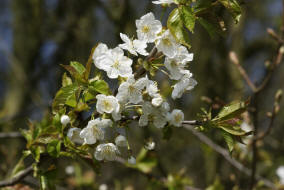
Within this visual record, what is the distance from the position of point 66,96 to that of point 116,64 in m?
0.19

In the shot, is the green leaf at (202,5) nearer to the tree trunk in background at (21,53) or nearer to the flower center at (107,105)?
the flower center at (107,105)

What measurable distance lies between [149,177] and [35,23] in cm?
265

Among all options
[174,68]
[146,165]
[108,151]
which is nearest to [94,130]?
[108,151]

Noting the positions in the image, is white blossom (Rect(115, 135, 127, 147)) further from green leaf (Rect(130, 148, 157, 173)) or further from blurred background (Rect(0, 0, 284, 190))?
blurred background (Rect(0, 0, 284, 190))

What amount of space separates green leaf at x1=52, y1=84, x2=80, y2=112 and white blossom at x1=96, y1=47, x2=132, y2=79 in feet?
0.34

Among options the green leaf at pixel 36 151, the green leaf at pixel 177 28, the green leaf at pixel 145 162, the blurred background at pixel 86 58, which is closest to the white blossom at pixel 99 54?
the green leaf at pixel 177 28

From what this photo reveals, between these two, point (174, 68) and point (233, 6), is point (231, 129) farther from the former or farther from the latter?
point (233, 6)

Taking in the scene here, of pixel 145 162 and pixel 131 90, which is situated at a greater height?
pixel 131 90

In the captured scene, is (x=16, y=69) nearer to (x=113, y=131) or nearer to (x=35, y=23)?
(x=35, y=23)

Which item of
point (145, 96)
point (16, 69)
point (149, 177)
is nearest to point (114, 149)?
point (145, 96)

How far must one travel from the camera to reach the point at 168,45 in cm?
87

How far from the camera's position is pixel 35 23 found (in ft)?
11.8

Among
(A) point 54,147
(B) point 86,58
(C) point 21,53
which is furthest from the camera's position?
(C) point 21,53

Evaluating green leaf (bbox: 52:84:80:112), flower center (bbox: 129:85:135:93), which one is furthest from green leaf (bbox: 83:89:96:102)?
flower center (bbox: 129:85:135:93)
